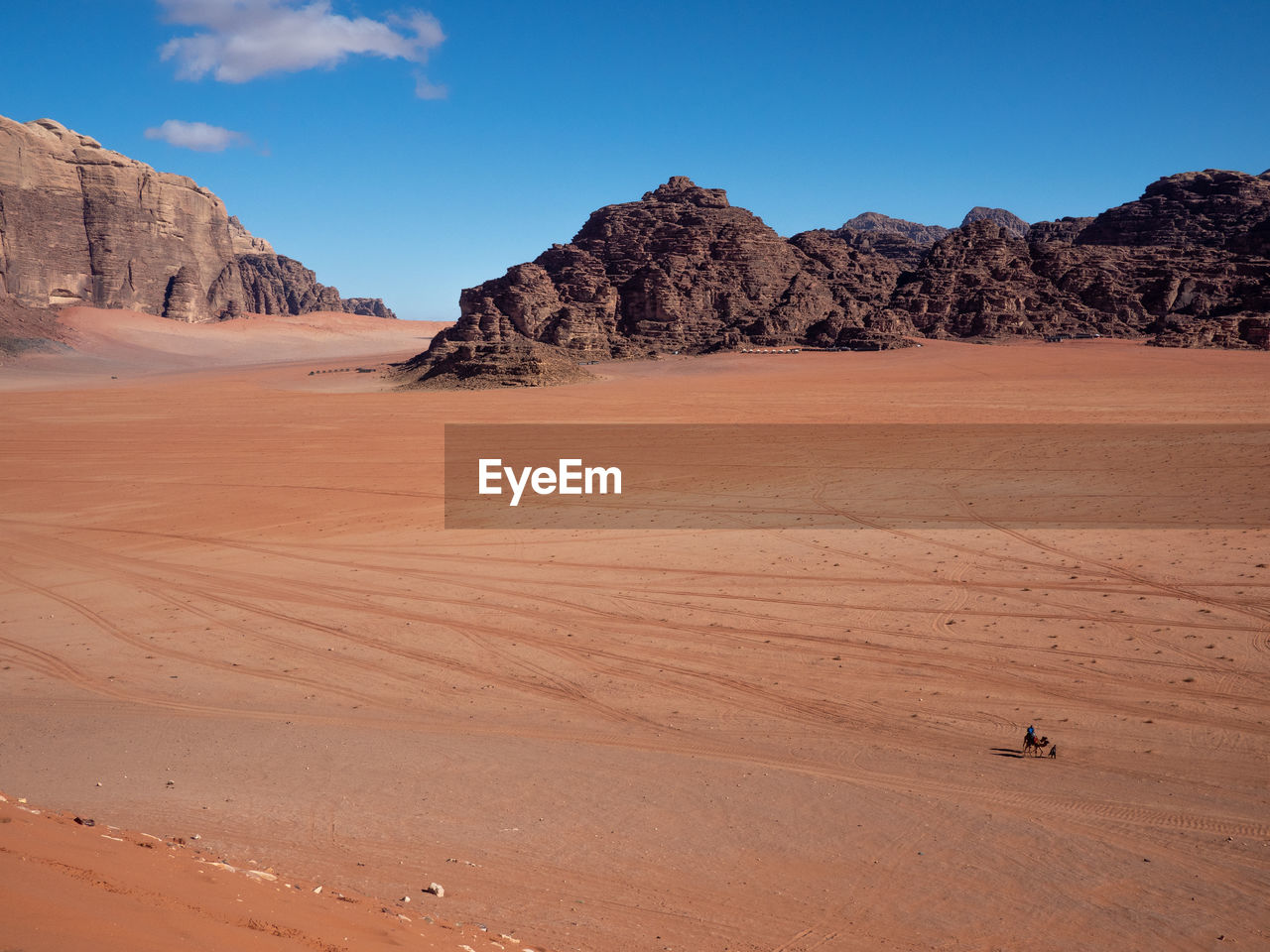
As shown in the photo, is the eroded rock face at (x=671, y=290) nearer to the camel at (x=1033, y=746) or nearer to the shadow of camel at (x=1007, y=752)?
Result: the shadow of camel at (x=1007, y=752)

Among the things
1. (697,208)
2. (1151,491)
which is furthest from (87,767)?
(697,208)

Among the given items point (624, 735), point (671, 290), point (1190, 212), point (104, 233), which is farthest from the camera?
point (104, 233)

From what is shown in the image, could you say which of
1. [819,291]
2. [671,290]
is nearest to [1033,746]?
[671,290]

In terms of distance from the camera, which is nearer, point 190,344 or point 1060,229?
point 190,344

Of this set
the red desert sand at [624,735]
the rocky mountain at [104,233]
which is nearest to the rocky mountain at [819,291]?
the red desert sand at [624,735]

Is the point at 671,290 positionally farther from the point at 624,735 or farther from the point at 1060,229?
the point at 624,735

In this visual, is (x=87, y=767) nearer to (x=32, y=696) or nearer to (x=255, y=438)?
(x=32, y=696)

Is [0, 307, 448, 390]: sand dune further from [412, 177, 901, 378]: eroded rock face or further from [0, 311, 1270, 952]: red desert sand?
[0, 311, 1270, 952]: red desert sand
